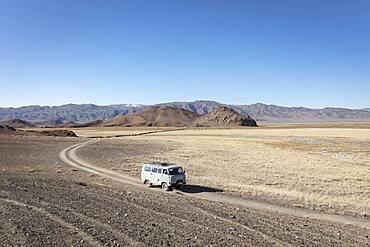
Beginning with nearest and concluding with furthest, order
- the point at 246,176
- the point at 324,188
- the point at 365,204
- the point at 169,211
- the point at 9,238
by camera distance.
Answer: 1. the point at 9,238
2. the point at 169,211
3. the point at 365,204
4. the point at 324,188
5. the point at 246,176

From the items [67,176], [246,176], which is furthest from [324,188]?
[67,176]

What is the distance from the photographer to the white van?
31531 mm

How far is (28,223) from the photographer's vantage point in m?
Result: 18.1

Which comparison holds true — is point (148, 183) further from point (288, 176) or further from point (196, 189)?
point (288, 176)

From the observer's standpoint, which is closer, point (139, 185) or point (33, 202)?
point (33, 202)

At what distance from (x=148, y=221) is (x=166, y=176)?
39.8 ft

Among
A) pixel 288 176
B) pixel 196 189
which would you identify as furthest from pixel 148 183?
pixel 288 176

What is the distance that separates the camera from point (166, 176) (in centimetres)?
3172

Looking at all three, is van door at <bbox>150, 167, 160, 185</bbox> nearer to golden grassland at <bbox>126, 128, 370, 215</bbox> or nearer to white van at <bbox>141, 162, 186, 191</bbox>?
white van at <bbox>141, 162, 186, 191</bbox>

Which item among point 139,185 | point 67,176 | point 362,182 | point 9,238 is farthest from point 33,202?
point 362,182

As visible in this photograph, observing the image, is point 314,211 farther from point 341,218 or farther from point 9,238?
point 9,238

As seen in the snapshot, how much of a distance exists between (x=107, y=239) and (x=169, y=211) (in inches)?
238

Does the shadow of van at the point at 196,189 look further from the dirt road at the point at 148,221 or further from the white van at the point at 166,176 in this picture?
the dirt road at the point at 148,221

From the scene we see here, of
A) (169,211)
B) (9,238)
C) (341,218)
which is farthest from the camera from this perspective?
(341,218)
